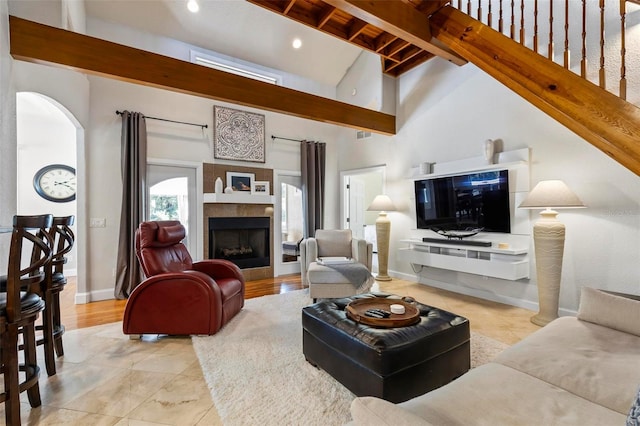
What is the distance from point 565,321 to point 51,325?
3.51m

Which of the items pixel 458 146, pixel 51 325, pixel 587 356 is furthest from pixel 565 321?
pixel 51 325

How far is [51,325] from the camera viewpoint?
2150mm

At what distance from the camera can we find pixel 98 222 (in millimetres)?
3908

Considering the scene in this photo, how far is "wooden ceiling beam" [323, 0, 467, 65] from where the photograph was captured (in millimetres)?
2826

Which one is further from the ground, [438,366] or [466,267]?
[466,267]

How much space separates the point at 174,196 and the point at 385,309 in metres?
3.74

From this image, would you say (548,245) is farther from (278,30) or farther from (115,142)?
(115,142)

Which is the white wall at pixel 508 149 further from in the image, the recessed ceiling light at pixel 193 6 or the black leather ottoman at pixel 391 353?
the recessed ceiling light at pixel 193 6

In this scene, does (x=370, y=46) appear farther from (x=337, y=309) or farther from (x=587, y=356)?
(x=587, y=356)

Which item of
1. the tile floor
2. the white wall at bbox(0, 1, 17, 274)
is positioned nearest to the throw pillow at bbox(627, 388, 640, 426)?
the tile floor

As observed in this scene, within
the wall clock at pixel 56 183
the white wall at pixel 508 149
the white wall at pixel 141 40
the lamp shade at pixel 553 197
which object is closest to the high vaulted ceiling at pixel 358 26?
the white wall at pixel 508 149

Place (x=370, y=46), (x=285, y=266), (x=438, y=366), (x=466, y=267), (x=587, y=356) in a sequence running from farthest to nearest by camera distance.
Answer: (x=285, y=266) → (x=370, y=46) → (x=466, y=267) → (x=438, y=366) → (x=587, y=356)

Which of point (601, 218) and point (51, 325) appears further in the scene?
point (601, 218)

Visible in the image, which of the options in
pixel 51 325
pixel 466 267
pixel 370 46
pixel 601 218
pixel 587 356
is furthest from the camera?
pixel 370 46
